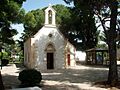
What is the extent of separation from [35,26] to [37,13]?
6.70 m

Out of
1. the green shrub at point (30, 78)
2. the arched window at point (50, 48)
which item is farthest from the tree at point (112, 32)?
the arched window at point (50, 48)

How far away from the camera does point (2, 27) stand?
117 feet

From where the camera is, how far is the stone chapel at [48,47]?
41062 millimetres

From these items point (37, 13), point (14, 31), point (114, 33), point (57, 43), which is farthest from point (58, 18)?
point (114, 33)

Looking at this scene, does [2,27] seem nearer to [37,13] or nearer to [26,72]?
[26,72]

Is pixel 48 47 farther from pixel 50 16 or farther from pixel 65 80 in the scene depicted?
pixel 65 80

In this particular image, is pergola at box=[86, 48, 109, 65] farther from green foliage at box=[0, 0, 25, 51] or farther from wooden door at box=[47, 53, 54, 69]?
green foliage at box=[0, 0, 25, 51]

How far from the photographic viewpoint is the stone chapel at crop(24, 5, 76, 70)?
135 ft

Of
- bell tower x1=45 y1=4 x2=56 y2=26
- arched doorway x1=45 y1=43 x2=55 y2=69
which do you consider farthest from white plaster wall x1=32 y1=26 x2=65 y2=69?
bell tower x1=45 y1=4 x2=56 y2=26

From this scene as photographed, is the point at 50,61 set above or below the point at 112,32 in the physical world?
below

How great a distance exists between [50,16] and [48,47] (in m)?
4.47

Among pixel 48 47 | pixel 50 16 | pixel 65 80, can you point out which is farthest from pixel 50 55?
pixel 65 80

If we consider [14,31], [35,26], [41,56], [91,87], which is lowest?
[91,87]

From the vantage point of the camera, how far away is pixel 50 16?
4225 cm
